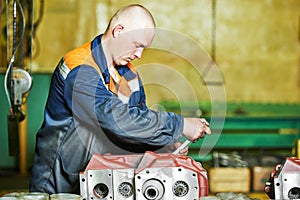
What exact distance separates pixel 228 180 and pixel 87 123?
2.51m

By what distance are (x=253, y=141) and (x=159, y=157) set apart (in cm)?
357

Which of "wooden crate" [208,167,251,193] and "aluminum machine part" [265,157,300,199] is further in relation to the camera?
"wooden crate" [208,167,251,193]

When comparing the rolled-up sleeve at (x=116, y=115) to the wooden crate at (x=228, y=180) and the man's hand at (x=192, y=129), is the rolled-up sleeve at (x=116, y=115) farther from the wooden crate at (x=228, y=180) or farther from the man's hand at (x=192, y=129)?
the wooden crate at (x=228, y=180)

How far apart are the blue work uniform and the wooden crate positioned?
2229 mm

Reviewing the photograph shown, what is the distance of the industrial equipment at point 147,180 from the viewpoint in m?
1.91

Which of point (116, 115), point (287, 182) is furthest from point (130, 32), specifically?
point (287, 182)

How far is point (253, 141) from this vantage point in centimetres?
543

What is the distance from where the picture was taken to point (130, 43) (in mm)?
2232

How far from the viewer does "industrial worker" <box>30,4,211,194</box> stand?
2166 millimetres

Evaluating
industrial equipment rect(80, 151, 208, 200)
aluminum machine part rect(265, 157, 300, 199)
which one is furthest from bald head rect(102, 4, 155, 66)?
aluminum machine part rect(265, 157, 300, 199)

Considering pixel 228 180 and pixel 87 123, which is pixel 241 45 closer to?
pixel 228 180

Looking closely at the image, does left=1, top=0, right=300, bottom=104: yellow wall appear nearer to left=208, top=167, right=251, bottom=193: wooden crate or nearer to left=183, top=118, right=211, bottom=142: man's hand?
left=208, top=167, right=251, bottom=193: wooden crate

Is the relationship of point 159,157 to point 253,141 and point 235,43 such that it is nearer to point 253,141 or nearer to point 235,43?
point 253,141

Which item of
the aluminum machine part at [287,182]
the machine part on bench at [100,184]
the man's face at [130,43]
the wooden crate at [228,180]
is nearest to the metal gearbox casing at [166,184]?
the machine part on bench at [100,184]
